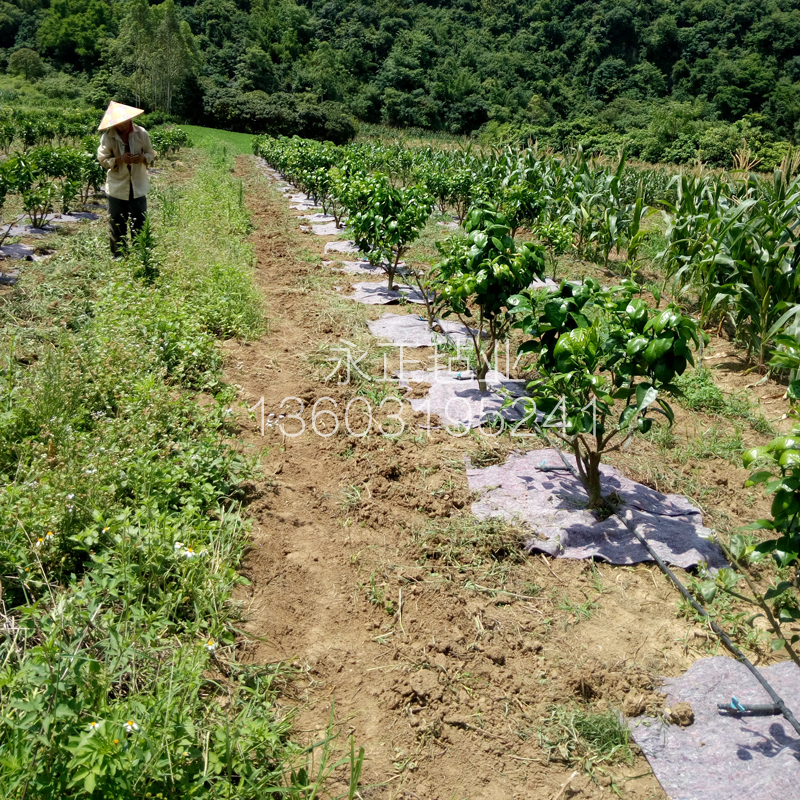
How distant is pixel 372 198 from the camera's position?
7.40m

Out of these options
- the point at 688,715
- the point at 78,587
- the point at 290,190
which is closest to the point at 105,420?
the point at 78,587

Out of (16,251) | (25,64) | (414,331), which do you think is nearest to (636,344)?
(414,331)

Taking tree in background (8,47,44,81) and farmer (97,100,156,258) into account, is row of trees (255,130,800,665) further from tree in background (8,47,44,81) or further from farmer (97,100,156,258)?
tree in background (8,47,44,81)

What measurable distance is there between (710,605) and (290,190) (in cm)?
1799

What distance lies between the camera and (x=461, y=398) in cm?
478

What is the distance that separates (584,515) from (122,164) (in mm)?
6049

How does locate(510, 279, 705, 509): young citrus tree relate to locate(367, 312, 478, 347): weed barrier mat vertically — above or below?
above

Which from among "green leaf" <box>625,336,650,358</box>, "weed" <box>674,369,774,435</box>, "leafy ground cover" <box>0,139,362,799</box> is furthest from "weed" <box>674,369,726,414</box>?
"leafy ground cover" <box>0,139,362,799</box>

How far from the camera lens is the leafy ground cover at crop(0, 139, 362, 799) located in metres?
1.70

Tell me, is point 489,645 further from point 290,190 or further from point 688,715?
point 290,190

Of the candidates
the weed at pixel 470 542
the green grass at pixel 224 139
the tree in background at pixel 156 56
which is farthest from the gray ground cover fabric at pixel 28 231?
the tree in background at pixel 156 56

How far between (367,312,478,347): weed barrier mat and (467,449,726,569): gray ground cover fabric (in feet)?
7.33

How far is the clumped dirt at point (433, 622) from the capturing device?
2.23m

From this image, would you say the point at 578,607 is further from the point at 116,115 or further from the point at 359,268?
the point at 359,268
